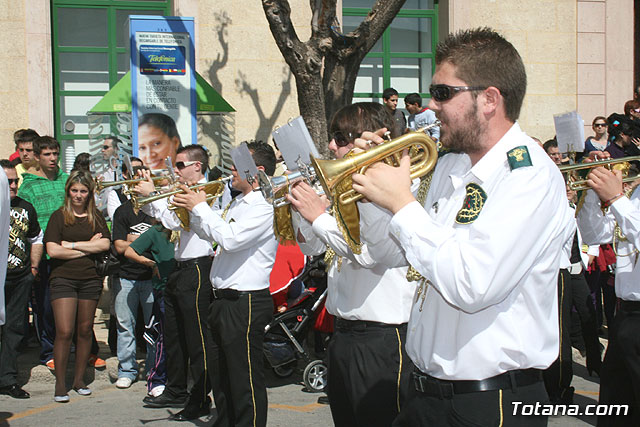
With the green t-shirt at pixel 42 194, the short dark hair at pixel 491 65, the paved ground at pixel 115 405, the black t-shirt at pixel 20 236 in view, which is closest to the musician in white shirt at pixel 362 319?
the short dark hair at pixel 491 65

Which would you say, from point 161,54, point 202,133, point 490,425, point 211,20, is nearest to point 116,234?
point 161,54

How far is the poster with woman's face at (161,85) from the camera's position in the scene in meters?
8.59

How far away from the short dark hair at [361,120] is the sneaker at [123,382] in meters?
4.35

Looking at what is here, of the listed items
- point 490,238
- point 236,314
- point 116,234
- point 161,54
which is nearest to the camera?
point 490,238

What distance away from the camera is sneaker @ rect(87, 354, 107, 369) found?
756 cm

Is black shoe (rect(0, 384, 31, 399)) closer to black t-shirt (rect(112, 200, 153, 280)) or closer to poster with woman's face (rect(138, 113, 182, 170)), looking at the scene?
black t-shirt (rect(112, 200, 153, 280))

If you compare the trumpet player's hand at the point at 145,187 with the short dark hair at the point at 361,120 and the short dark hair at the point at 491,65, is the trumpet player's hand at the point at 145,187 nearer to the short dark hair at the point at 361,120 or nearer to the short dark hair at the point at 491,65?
the short dark hair at the point at 361,120

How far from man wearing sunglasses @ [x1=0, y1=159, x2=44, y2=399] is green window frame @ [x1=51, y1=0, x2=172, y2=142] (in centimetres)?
449

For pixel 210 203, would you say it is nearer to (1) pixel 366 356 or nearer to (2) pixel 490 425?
(1) pixel 366 356

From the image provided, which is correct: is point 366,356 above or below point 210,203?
below

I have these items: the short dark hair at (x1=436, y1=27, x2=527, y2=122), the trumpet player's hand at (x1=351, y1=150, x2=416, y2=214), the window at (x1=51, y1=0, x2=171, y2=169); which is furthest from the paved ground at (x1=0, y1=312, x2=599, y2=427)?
the window at (x1=51, y1=0, x2=171, y2=169)

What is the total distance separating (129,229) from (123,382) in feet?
4.99

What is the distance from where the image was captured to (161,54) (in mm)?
8680

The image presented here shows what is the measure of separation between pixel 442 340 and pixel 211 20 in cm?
956
